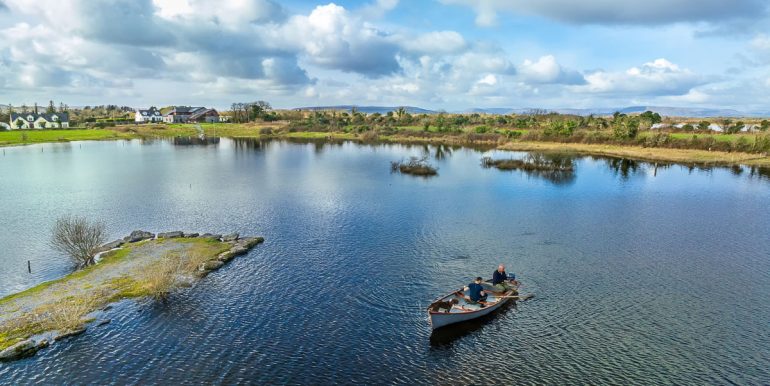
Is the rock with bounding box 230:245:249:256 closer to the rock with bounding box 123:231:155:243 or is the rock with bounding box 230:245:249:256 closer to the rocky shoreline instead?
the rocky shoreline

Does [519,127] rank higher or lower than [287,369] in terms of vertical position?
higher

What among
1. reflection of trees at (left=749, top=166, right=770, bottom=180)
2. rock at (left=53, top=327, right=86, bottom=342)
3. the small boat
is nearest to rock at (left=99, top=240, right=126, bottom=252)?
rock at (left=53, top=327, right=86, bottom=342)

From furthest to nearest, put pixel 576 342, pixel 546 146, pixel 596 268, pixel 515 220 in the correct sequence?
pixel 546 146, pixel 515 220, pixel 596 268, pixel 576 342

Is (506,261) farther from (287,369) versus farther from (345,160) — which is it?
(345,160)

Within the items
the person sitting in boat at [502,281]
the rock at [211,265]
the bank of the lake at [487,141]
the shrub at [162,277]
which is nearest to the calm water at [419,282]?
the rock at [211,265]

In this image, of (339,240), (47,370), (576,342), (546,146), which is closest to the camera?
(47,370)

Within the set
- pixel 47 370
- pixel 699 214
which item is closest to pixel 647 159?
pixel 699 214
